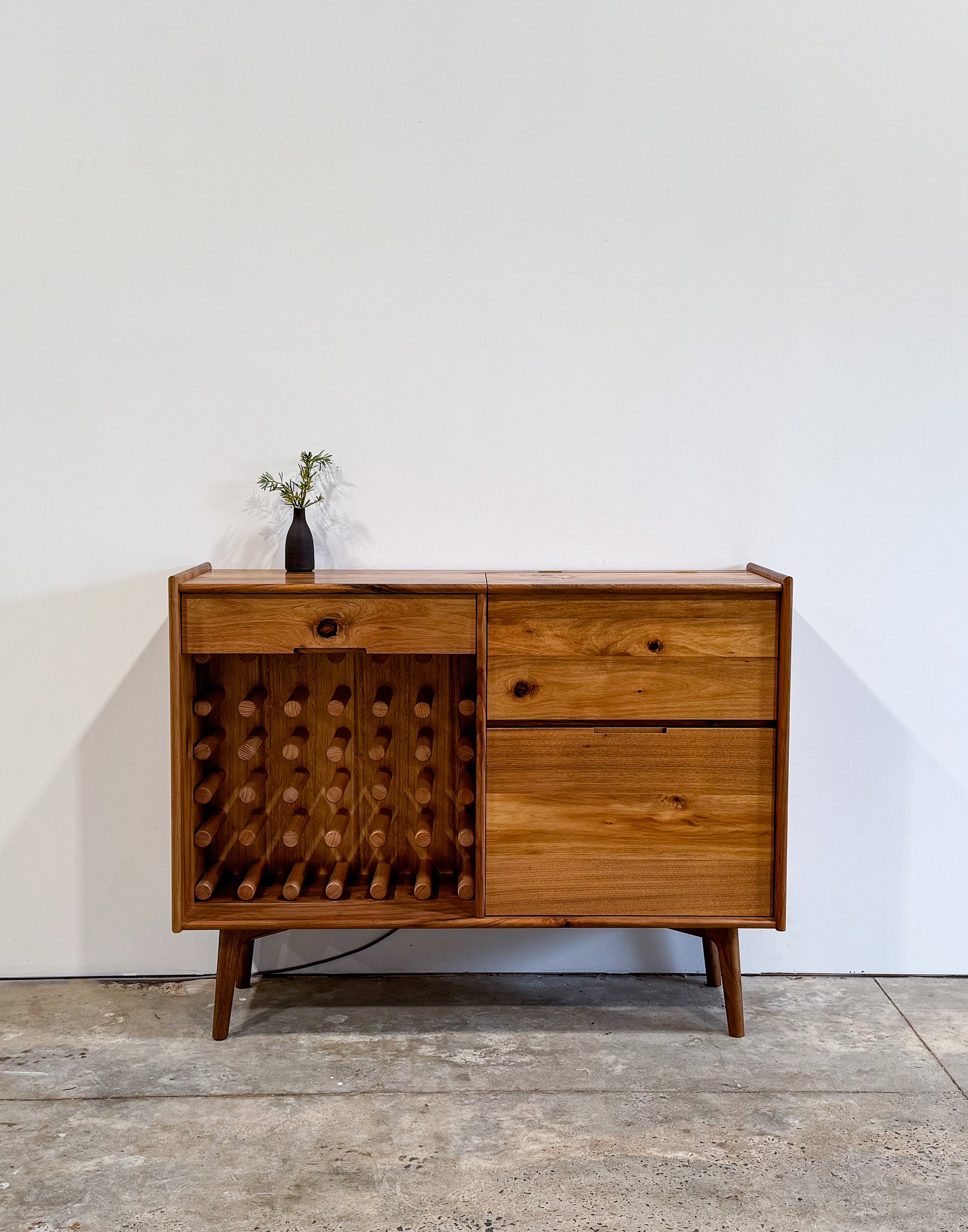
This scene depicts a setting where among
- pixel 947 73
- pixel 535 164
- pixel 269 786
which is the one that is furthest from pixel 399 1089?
pixel 947 73

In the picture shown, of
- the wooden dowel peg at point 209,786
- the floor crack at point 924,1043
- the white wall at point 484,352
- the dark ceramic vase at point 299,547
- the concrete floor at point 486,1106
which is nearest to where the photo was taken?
the concrete floor at point 486,1106

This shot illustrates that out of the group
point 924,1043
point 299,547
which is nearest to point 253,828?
point 299,547

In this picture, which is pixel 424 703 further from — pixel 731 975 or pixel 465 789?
pixel 731 975

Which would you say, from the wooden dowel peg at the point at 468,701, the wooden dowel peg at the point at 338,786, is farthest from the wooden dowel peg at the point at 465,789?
the wooden dowel peg at the point at 338,786

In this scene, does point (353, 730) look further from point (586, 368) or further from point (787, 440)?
point (787, 440)

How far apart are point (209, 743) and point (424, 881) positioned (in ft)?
1.82

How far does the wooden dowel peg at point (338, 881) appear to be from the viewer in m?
2.12

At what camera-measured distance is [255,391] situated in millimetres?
2363

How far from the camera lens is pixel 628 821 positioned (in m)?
2.07

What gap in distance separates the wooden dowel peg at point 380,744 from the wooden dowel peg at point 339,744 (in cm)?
6

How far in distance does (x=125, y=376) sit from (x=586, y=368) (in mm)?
1100

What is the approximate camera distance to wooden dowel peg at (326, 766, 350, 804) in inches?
83.6

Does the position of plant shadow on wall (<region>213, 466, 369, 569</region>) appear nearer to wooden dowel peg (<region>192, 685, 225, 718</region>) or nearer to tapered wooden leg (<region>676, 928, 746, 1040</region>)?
wooden dowel peg (<region>192, 685, 225, 718</region>)

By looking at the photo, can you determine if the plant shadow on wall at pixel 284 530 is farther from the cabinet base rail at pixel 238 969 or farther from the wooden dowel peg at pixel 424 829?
the cabinet base rail at pixel 238 969
